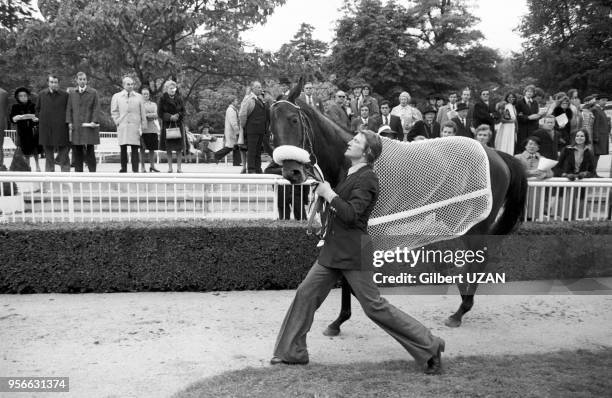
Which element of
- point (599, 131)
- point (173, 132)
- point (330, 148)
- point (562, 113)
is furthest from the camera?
point (599, 131)

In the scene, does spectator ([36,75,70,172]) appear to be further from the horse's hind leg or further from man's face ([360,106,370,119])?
the horse's hind leg

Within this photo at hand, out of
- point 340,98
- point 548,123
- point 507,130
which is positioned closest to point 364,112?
point 340,98

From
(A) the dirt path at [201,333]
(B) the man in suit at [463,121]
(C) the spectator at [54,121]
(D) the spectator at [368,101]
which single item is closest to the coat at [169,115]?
(C) the spectator at [54,121]

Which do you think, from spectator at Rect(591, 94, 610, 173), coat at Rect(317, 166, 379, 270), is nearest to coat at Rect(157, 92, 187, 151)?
coat at Rect(317, 166, 379, 270)

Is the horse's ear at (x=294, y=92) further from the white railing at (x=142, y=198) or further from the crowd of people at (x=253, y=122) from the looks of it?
the crowd of people at (x=253, y=122)

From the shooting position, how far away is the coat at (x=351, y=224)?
13.1 feet

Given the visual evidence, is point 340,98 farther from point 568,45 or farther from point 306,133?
point 568,45

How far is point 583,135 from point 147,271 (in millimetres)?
6849

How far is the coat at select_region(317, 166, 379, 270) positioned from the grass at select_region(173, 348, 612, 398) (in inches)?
31.9

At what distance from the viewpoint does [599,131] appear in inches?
463

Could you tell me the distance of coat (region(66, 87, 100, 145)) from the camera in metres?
9.31

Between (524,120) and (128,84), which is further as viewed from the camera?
(524,120)

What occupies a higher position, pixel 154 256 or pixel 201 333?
pixel 154 256

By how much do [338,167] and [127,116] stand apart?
5.84 metres
